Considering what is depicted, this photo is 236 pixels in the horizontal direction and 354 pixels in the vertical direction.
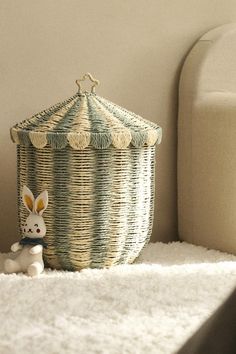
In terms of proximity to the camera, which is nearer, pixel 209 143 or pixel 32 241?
pixel 32 241

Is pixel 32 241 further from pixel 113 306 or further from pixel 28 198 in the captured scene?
pixel 113 306

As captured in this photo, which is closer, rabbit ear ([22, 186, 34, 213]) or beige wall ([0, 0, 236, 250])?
rabbit ear ([22, 186, 34, 213])

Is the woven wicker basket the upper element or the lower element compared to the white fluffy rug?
upper

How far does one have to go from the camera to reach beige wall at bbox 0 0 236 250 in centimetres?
161

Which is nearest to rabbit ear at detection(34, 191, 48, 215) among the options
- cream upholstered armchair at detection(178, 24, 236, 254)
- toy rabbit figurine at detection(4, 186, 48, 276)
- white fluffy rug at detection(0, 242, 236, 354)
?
toy rabbit figurine at detection(4, 186, 48, 276)

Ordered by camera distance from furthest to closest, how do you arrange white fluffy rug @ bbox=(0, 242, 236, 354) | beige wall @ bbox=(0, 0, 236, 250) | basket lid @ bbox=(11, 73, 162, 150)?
beige wall @ bbox=(0, 0, 236, 250) → basket lid @ bbox=(11, 73, 162, 150) → white fluffy rug @ bbox=(0, 242, 236, 354)

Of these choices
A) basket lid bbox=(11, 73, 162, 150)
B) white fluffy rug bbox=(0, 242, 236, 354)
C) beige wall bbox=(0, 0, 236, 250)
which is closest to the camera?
white fluffy rug bbox=(0, 242, 236, 354)

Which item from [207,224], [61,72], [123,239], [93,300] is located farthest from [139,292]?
[61,72]

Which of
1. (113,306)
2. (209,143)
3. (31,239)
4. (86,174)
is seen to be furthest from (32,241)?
(209,143)

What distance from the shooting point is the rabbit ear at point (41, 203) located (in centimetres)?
135

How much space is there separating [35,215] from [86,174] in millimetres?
138

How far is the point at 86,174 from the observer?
4.46 ft

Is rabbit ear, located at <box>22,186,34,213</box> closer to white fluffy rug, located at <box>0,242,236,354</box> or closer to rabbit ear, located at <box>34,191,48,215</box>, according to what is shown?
rabbit ear, located at <box>34,191,48,215</box>

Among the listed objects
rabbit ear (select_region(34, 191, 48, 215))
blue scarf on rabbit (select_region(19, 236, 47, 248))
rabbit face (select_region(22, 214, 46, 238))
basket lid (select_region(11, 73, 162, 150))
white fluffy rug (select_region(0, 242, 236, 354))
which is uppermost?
basket lid (select_region(11, 73, 162, 150))
